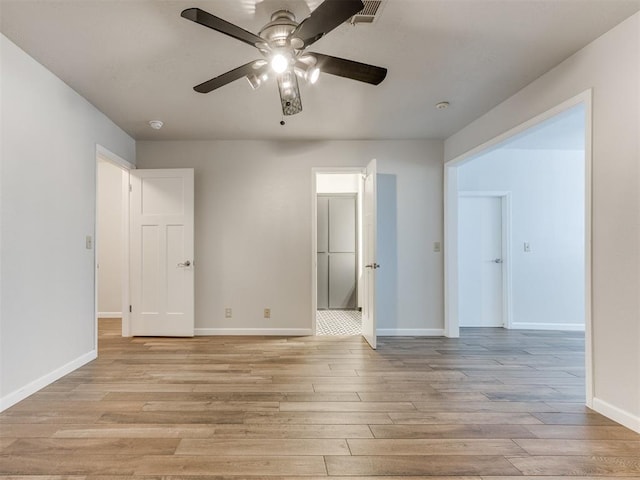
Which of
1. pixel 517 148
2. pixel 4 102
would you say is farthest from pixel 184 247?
pixel 517 148

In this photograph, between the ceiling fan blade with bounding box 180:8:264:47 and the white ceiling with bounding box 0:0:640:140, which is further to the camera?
the white ceiling with bounding box 0:0:640:140

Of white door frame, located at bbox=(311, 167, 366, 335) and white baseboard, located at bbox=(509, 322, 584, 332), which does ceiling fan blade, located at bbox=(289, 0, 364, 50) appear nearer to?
white door frame, located at bbox=(311, 167, 366, 335)

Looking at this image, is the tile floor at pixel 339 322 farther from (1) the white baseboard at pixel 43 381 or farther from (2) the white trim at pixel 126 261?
(1) the white baseboard at pixel 43 381

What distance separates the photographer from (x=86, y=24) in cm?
216

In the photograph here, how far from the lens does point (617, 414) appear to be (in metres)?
2.18

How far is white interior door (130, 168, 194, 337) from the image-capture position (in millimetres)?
4324

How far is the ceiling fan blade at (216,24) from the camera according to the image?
1620 millimetres

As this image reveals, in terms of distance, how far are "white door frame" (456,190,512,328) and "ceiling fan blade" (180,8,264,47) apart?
3911 millimetres

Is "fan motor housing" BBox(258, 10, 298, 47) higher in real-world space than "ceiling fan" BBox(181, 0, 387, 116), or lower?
higher

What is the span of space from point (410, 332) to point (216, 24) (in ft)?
12.7

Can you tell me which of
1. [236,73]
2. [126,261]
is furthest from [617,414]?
[126,261]

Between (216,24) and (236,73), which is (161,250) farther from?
(216,24)

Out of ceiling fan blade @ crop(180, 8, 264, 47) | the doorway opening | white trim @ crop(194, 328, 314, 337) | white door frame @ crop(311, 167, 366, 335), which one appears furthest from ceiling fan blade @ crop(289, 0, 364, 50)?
the doorway opening

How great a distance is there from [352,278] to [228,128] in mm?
3468
